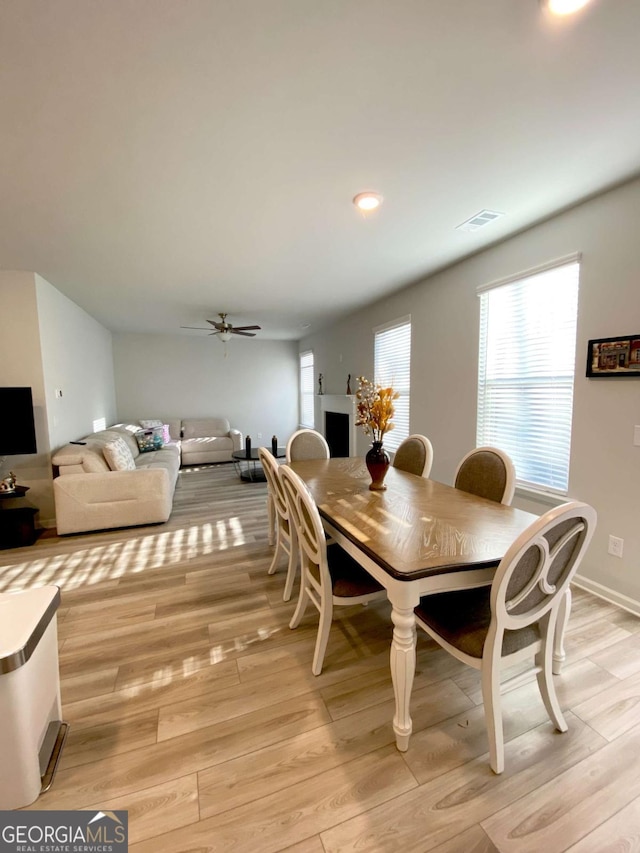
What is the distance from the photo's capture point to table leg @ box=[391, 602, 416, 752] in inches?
50.5

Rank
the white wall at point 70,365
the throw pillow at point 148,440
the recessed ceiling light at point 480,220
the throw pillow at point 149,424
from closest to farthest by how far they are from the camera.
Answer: the recessed ceiling light at point 480,220, the white wall at point 70,365, the throw pillow at point 148,440, the throw pillow at point 149,424

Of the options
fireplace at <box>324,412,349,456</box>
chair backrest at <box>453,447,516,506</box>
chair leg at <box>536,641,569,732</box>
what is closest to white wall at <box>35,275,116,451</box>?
fireplace at <box>324,412,349,456</box>

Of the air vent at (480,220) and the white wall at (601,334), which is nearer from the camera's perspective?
the white wall at (601,334)

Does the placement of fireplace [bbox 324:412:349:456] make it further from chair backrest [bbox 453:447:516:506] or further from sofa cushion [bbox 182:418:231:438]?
chair backrest [bbox 453:447:516:506]

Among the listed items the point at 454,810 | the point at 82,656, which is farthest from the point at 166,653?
the point at 454,810

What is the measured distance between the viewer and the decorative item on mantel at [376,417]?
2098 mm

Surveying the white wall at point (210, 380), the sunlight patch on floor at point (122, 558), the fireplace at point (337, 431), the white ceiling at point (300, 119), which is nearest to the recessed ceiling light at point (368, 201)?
the white ceiling at point (300, 119)

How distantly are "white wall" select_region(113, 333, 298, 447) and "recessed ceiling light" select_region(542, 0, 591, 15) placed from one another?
22.7ft

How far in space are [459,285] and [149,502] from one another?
3.76m

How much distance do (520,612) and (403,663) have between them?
1.52ft

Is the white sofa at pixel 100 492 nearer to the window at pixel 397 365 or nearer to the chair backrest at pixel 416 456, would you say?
the chair backrest at pixel 416 456

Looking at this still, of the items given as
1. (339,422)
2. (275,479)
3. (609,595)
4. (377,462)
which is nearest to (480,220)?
(377,462)

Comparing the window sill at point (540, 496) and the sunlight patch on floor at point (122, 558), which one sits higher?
the window sill at point (540, 496)

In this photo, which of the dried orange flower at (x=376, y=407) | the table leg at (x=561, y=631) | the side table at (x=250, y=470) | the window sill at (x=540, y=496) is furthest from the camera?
the side table at (x=250, y=470)
